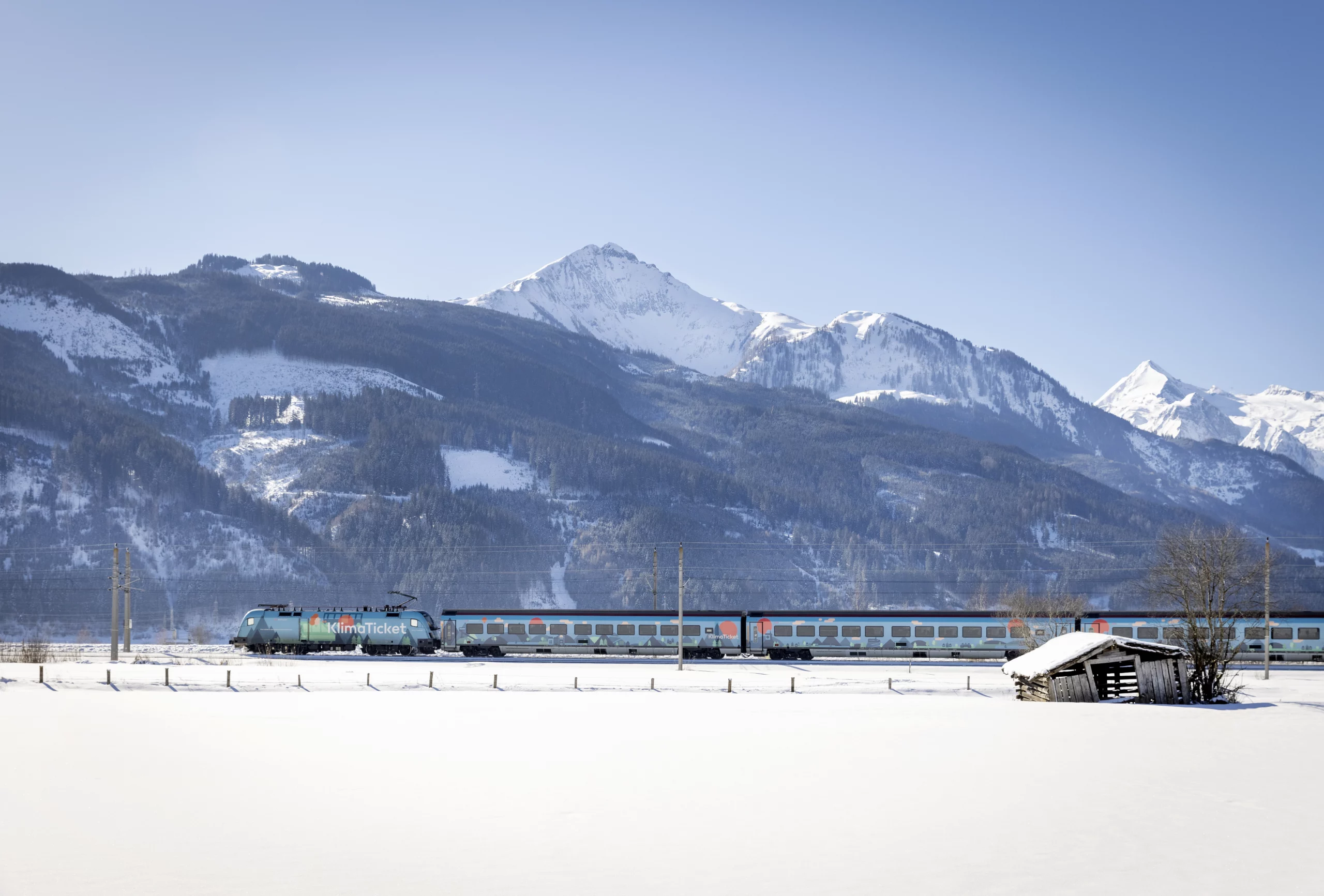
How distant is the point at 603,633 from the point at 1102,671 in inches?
1393

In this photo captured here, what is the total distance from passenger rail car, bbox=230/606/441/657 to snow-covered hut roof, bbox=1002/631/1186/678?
139 ft

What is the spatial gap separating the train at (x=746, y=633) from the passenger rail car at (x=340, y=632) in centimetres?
8

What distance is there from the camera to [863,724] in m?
40.4

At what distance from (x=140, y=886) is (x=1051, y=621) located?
220 feet

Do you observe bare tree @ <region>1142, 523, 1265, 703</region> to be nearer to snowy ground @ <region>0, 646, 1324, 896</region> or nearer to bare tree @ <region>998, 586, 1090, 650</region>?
snowy ground @ <region>0, 646, 1324, 896</region>

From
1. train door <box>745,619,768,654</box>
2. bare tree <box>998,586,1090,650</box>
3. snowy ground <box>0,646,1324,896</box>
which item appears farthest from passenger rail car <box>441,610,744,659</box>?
snowy ground <box>0,646,1324,896</box>

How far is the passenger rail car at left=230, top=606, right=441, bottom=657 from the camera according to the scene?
79.1 meters

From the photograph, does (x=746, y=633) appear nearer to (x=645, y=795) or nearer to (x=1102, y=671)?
(x=1102, y=671)

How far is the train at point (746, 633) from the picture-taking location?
247 feet

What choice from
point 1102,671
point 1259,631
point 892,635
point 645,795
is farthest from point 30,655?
point 1259,631

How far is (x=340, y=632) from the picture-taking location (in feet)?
263

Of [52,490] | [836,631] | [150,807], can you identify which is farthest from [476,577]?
[150,807]

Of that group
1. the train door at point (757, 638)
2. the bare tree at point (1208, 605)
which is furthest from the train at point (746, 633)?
the bare tree at point (1208, 605)

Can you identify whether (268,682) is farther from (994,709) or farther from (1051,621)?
(1051,621)
